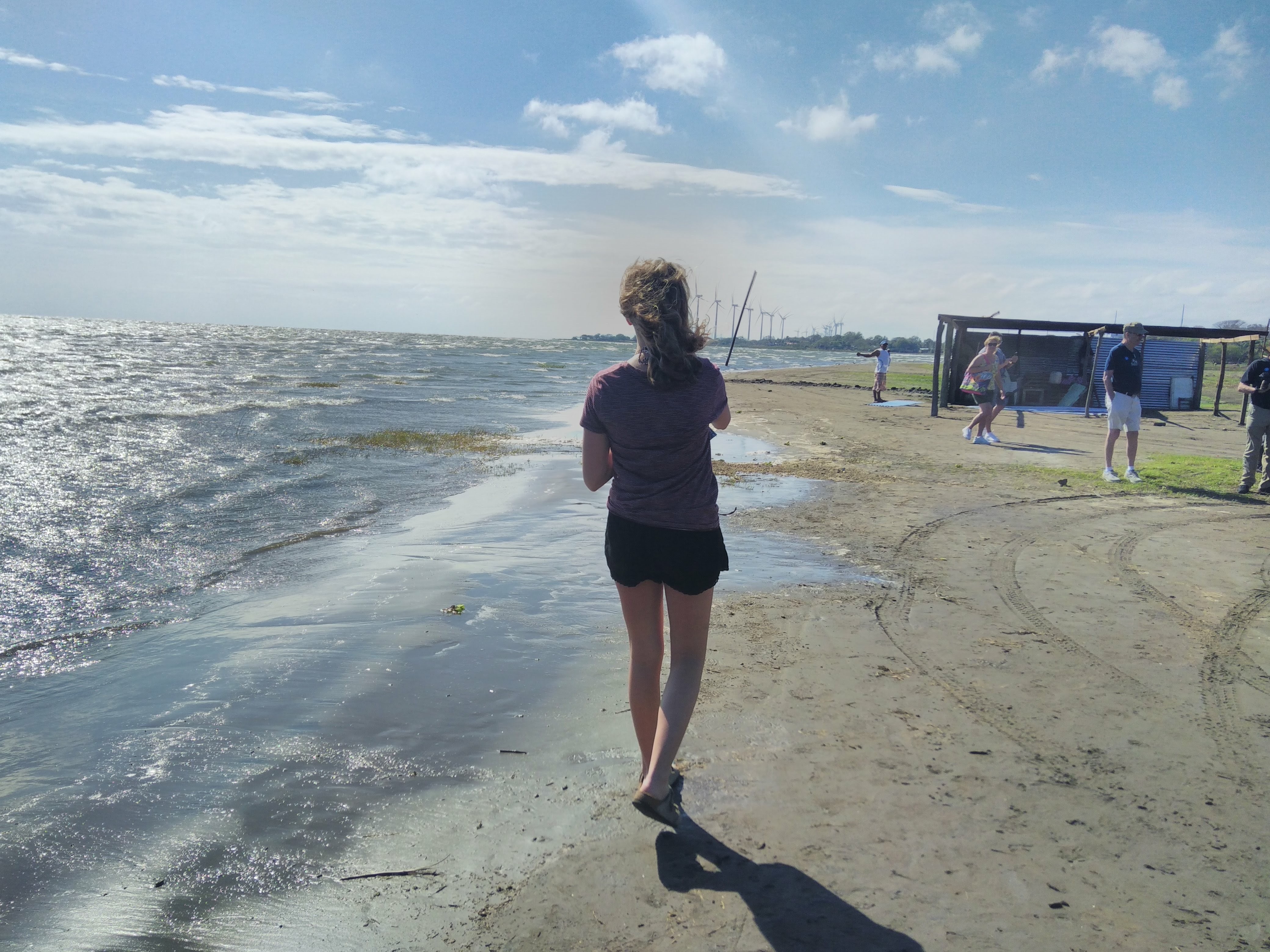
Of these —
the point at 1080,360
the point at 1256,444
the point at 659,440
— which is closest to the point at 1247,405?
the point at 1080,360

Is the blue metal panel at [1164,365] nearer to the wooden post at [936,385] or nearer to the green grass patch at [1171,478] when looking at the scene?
the wooden post at [936,385]

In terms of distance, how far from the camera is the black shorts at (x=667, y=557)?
2.95 meters

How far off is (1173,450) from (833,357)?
8714cm

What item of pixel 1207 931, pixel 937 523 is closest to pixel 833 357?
pixel 937 523

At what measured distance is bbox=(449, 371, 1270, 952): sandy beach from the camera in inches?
101

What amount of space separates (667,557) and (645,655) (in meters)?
0.44

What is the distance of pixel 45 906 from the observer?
8.90ft

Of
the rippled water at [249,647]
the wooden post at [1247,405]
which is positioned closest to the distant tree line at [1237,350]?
the wooden post at [1247,405]

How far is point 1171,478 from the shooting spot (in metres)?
11.0

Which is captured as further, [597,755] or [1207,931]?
[597,755]

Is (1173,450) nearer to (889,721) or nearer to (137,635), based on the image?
(889,721)

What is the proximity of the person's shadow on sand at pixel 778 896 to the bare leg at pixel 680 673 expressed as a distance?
0.82 ft

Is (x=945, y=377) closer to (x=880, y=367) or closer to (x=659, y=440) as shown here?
(x=880, y=367)

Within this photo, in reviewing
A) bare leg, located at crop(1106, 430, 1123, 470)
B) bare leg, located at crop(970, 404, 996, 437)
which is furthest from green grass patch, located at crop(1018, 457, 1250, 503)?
bare leg, located at crop(970, 404, 996, 437)
